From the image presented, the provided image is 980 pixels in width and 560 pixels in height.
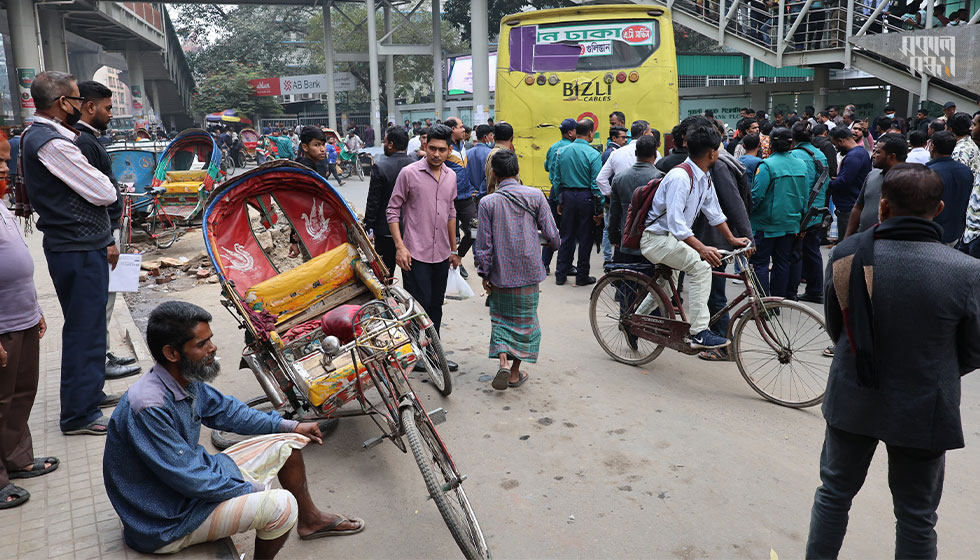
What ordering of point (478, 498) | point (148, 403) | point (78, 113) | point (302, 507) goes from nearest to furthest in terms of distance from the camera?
point (148, 403) < point (302, 507) < point (478, 498) < point (78, 113)

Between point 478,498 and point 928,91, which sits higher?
point 928,91

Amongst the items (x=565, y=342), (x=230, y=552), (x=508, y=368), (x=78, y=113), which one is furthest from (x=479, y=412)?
(x=78, y=113)

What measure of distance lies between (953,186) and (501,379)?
3859 millimetres

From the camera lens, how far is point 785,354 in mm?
4762

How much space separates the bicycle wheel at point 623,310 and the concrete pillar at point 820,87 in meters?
13.0

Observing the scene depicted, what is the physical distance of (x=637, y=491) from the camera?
12.1ft

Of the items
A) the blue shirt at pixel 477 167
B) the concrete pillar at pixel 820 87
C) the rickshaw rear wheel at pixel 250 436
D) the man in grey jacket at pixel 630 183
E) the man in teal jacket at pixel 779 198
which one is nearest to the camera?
the rickshaw rear wheel at pixel 250 436

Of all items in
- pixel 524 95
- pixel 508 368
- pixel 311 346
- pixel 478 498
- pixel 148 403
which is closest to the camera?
pixel 148 403

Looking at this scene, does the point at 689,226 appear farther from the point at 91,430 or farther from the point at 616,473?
the point at 91,430

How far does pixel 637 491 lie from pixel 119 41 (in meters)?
38.3

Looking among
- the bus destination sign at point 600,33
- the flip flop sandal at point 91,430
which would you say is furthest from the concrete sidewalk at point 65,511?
the bus destination sign at point 600,33

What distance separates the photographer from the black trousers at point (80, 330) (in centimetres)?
403

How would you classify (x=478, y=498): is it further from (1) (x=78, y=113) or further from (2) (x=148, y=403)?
(1) (x=78, y=113)

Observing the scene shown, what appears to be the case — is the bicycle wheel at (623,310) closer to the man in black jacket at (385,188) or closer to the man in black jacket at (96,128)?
the man in black jacket at (385,188)
